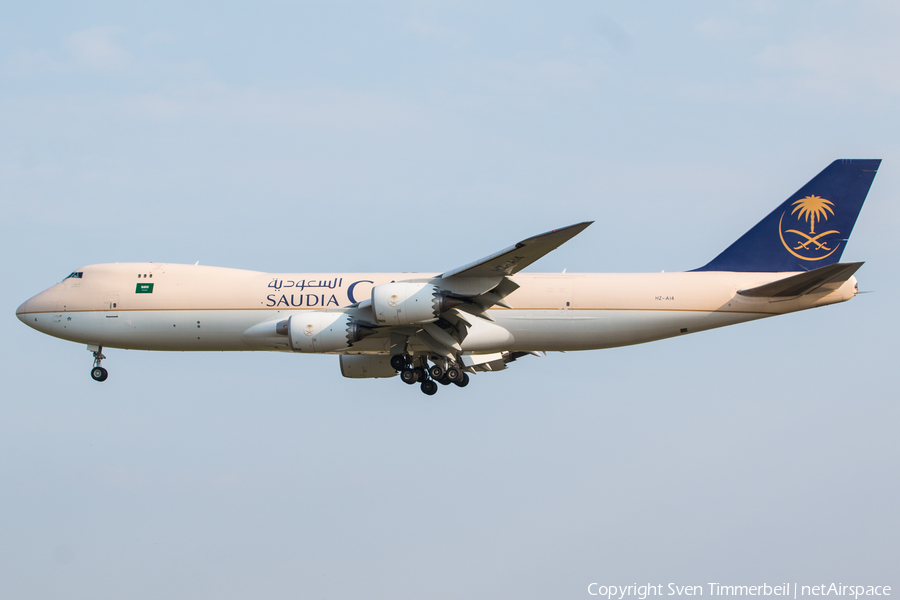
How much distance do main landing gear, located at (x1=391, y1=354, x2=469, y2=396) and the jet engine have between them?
2439mm

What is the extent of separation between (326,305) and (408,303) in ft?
15.5

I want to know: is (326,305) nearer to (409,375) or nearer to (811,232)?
(409,375)

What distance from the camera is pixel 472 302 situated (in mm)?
26688

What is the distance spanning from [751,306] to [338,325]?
41.3ft

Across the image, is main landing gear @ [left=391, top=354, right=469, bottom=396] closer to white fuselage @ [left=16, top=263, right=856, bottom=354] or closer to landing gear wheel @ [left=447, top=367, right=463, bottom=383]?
landing gear wheel @ [left=447, top=367, right=463, bottom=383]

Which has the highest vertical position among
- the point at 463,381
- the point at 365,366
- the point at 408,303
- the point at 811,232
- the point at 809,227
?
the point at 809,227

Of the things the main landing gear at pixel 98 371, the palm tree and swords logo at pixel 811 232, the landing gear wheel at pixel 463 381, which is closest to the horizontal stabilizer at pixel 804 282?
the palm tree and swords logo at pixel 811 232

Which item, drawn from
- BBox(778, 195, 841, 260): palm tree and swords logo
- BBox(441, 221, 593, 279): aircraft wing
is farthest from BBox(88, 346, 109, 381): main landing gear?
BBox(778, 195, 841, 260): palm tree and swords logo

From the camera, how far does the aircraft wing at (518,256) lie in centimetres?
2353

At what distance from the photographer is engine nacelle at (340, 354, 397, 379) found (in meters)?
32.1

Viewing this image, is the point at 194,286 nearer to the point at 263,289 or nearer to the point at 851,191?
the point at 263,289

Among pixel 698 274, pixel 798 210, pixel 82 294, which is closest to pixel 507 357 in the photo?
pixel 698 274

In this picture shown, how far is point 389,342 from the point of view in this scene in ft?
94.2

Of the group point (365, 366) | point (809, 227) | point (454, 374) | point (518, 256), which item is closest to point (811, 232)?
point (809, 227)
